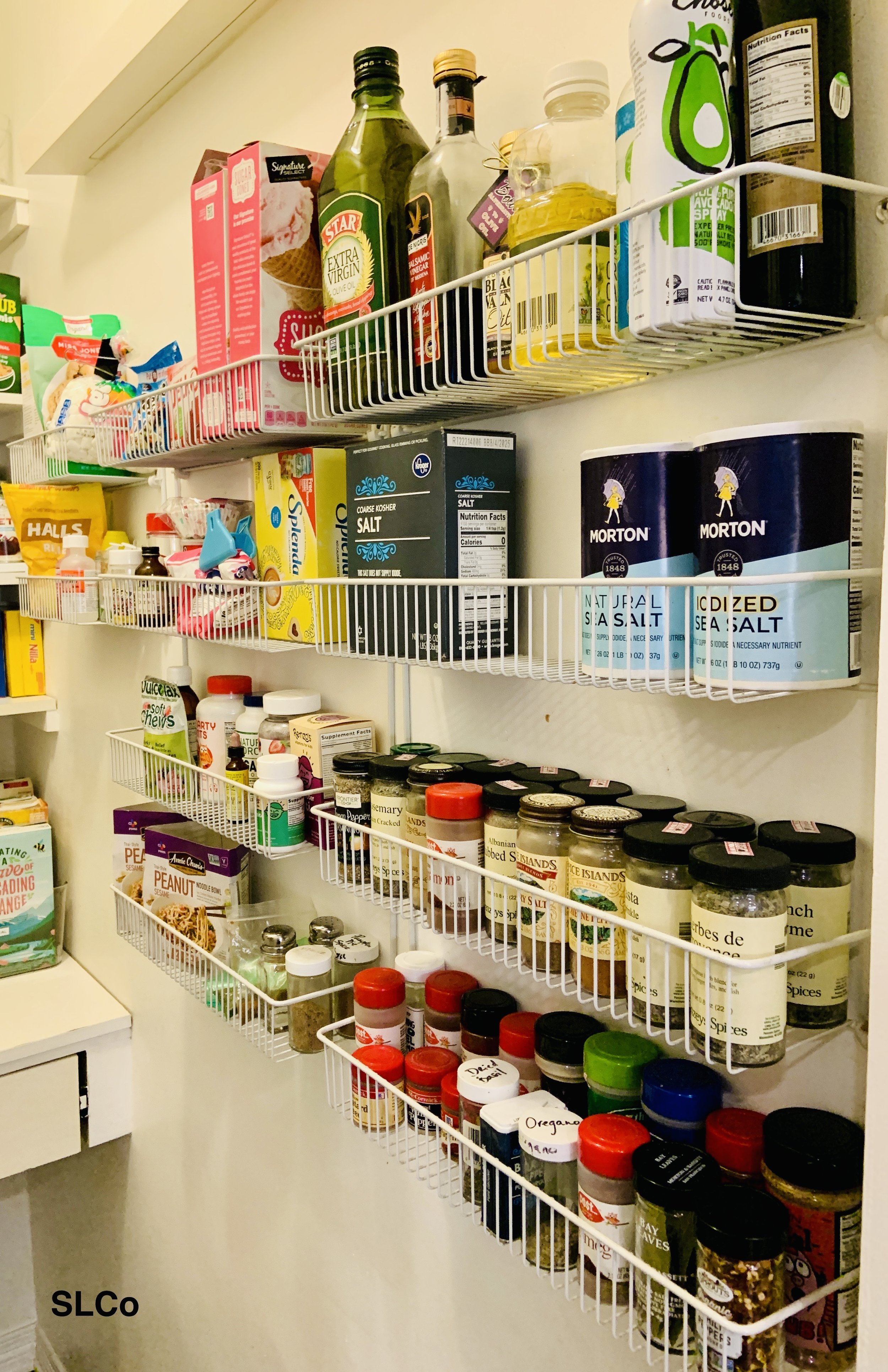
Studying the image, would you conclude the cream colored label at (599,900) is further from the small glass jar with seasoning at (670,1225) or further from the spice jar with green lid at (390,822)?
the spice jar with green lid at (390,822)

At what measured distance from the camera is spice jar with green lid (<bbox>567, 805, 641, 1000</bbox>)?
0.78m

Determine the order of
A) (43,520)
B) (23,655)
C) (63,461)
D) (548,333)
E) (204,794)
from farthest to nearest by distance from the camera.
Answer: (23,655)
(43,520)
(63,461)
(204,794)
(548,333)

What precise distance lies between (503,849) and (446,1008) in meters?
0.29

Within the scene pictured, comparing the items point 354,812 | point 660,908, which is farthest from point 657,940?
point 354,812

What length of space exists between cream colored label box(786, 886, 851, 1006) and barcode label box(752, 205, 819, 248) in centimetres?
45

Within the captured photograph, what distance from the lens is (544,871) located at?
840 mm

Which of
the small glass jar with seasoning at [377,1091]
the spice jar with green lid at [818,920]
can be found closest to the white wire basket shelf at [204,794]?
the small glass jar with seasoning at [377,1091]

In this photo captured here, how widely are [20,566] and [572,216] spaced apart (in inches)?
59.7

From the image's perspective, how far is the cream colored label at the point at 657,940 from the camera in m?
0.72

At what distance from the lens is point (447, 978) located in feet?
3.65

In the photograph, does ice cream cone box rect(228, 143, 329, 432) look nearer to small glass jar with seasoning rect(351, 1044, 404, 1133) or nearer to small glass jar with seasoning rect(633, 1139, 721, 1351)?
small glass jar with seasoning rect(351, 1044, 404, 1133)

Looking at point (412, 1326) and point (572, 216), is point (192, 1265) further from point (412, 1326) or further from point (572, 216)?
point (572, 216)

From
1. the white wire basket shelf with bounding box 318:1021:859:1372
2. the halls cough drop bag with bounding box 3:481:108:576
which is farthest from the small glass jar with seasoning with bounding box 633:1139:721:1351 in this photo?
the halls cough drop bag with bounding box 3:481:108:576

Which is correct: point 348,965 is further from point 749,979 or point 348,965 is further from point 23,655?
point 23,655
